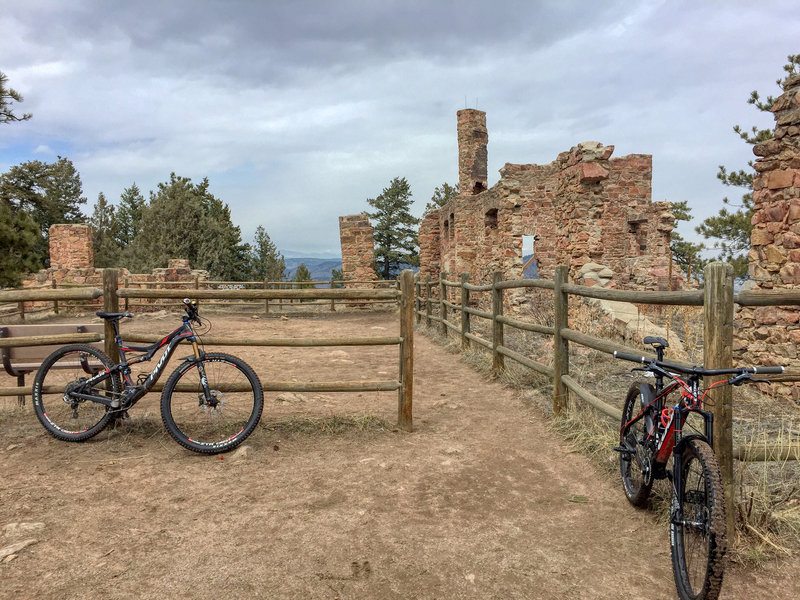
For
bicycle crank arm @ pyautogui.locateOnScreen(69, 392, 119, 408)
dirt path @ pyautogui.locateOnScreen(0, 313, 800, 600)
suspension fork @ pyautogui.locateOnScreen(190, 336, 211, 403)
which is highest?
suspension fork @ pyautogui.locateOnScreen(190, 336, 211, 403)

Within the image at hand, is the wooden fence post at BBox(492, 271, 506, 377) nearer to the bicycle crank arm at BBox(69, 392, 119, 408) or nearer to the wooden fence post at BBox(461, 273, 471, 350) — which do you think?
the wooden fence post at BBox(461, 273, 471, 350)

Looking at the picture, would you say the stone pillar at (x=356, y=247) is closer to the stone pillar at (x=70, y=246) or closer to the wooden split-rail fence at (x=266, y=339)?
the stone pillar at (x=70, y=246)

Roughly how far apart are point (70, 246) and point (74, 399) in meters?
17.0

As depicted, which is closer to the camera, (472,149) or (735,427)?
(735,427)

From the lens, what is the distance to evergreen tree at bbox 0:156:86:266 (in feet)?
97.3

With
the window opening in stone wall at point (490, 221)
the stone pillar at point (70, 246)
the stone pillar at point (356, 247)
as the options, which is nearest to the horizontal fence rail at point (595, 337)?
the window opening in stone wall at point (490, 221)

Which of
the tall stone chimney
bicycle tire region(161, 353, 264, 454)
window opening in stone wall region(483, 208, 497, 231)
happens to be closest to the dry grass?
bicycle tire region(161, 353, 264, 454)

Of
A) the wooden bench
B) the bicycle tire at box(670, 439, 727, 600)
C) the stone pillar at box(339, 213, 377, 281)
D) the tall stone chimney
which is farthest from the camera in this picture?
the tall stone chimney

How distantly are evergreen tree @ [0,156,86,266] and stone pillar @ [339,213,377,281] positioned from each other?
17.0 m

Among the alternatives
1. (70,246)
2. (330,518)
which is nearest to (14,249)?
(70,246)

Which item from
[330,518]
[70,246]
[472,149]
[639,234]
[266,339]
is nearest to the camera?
[330,518]

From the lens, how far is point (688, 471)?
97.7 inches

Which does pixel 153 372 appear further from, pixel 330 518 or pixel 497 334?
pixel 497 334

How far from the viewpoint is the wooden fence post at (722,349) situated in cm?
266
